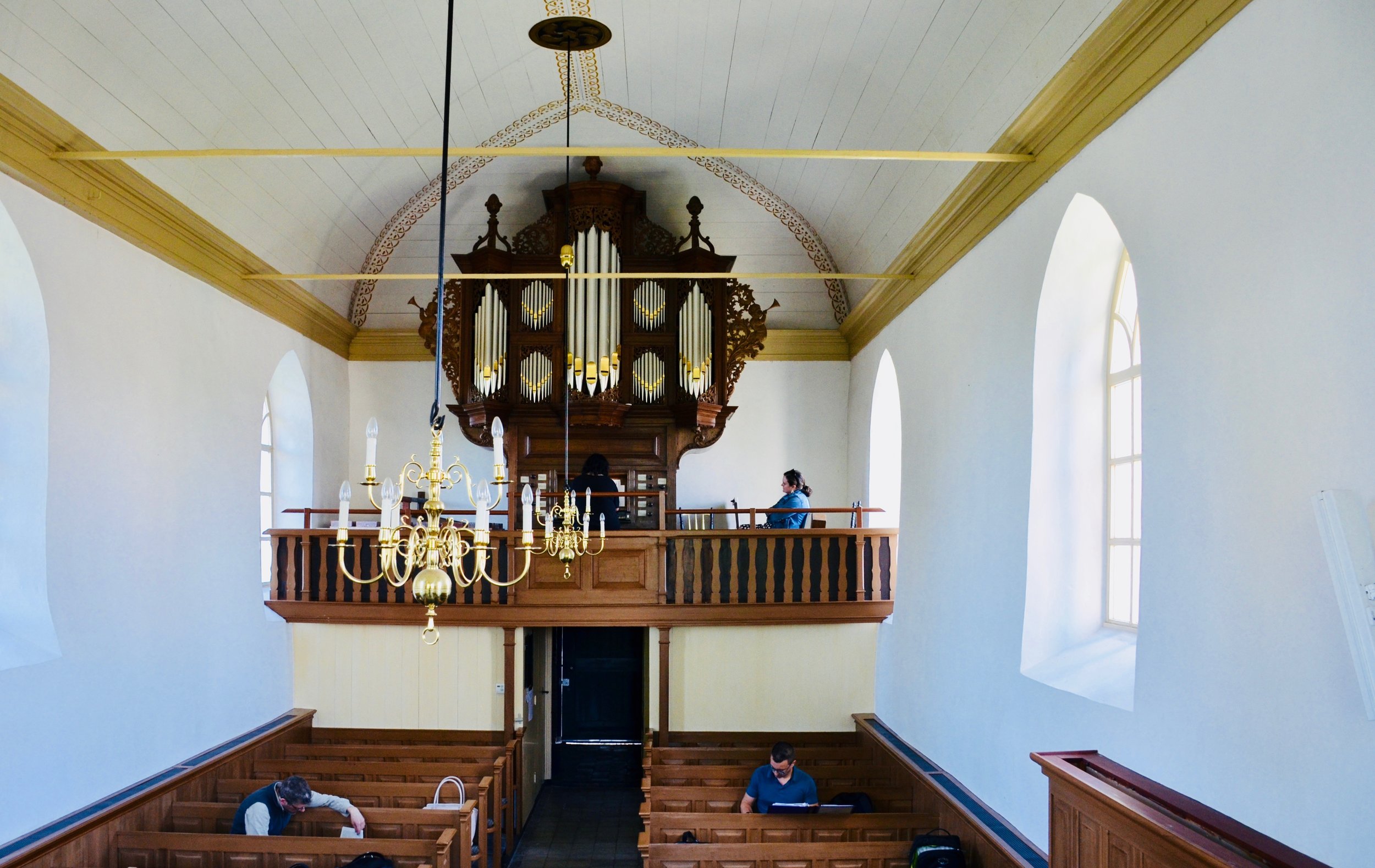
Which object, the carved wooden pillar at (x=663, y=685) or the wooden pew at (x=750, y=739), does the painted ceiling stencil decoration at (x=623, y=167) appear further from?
the wooden pew at (x=750, y=739)

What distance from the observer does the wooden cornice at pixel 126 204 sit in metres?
6.38

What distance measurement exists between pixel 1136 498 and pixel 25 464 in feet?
22.6

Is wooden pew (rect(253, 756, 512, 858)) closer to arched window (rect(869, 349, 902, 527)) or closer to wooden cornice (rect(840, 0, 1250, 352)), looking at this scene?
arched window (rect(869, 349, 902, 527))

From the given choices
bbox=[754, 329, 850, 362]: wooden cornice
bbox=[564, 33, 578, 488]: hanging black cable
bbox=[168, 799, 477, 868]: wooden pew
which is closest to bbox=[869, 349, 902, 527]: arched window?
bbox=[754, 329, 850, 362]: wooden cornice

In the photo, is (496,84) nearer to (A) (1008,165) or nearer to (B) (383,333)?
(B) (383,333)

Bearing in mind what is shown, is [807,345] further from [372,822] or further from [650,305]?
[372,822]

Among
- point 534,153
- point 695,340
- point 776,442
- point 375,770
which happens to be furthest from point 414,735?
point 534,153

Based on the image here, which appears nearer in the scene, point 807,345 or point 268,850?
point 268,850

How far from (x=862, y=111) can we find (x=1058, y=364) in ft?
10.8

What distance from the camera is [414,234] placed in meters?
12.8

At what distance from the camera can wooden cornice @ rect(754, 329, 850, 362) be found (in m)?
13.2

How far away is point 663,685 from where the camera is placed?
1096 centimetres

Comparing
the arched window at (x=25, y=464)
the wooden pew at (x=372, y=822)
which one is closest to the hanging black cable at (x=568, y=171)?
the wooden pew at (x=372, y=822)

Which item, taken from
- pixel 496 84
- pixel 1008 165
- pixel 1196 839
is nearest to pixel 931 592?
pixel 1008 165
